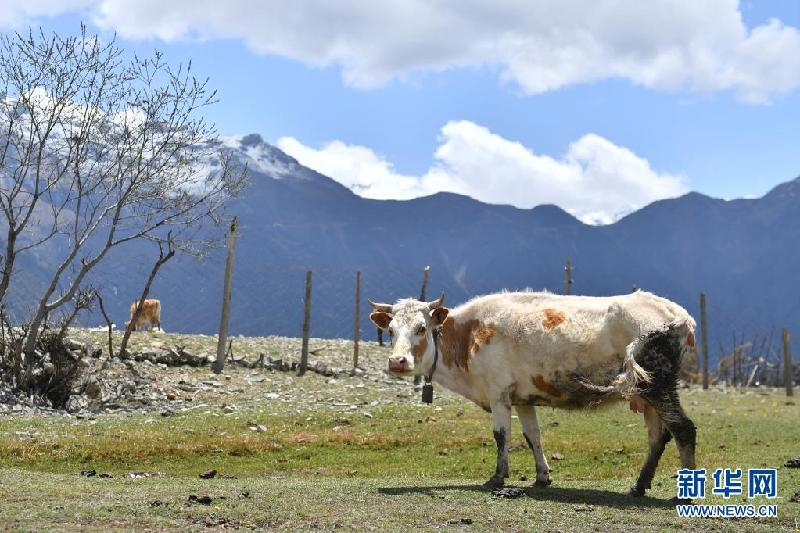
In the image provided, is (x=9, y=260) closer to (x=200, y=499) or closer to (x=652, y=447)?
(x=200, y=499)

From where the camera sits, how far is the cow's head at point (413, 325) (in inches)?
535

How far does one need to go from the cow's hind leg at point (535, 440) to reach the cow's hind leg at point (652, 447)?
1.43 m

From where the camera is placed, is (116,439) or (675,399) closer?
(675,399)

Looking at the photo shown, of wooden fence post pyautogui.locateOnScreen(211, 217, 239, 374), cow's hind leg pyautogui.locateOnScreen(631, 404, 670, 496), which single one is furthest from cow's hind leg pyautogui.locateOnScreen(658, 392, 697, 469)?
wooden fence post pyautogui.locateOnScreen(211, 217, 239, 374)

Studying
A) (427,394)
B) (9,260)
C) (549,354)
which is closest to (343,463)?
(549,354)

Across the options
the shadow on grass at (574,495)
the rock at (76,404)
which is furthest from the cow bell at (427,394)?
the shadow on grass at (574,495)

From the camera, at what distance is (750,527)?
32.8 ft

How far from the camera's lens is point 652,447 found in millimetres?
12656

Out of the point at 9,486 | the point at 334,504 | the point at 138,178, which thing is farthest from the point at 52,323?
the point at 334,504

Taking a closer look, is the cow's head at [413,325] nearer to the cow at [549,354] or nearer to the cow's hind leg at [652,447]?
the cow at [549,354]

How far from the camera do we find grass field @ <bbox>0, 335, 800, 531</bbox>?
1005cm

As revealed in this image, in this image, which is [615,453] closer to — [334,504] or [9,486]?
[334,504]

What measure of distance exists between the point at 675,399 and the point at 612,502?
1643 millimetres

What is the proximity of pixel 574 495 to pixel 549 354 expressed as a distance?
2002 millimetres
